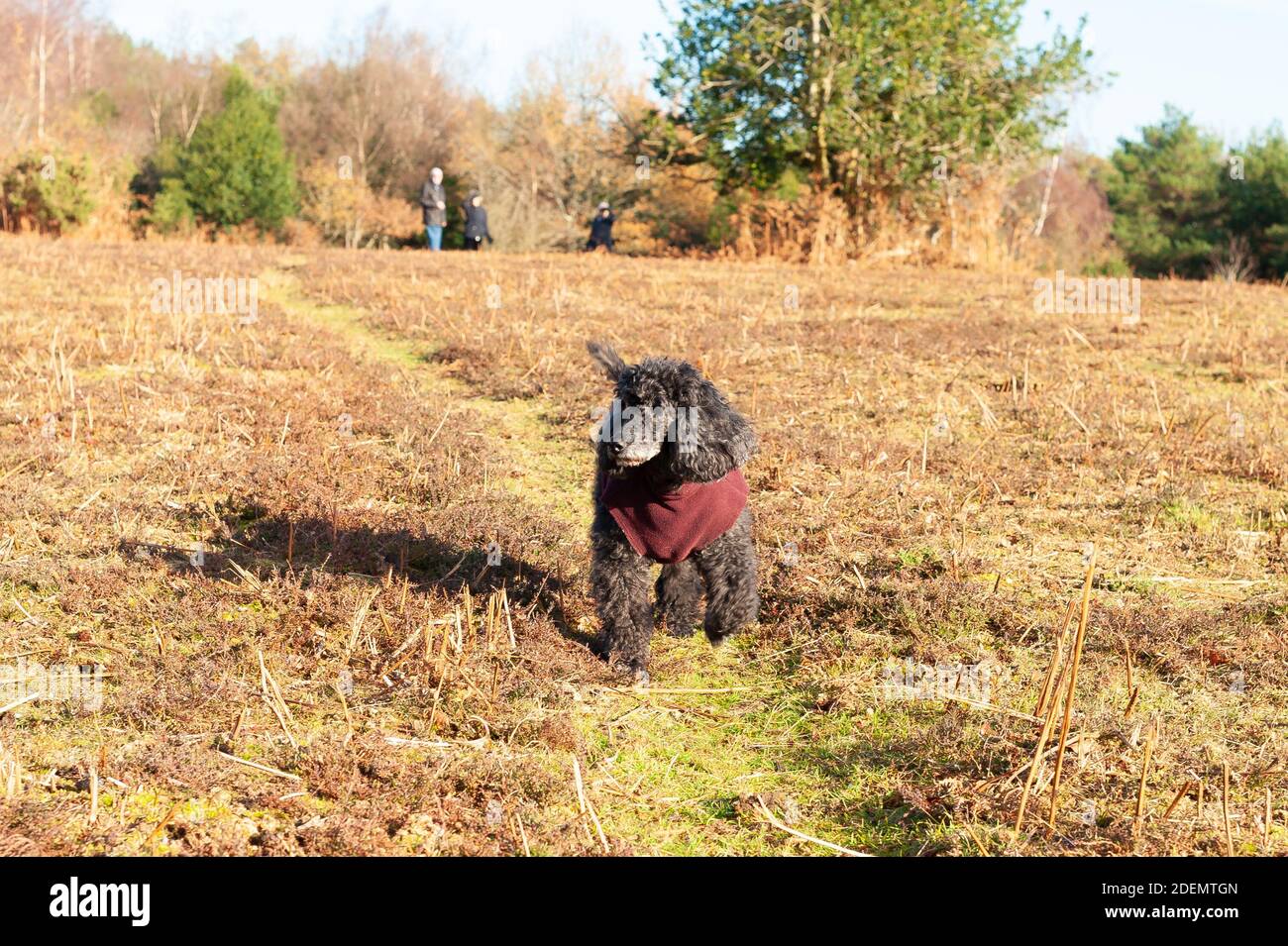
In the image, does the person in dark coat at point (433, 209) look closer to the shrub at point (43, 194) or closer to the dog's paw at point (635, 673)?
the shrub at point (43, 194)

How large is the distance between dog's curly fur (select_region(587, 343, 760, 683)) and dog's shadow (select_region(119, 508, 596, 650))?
0.45 meters

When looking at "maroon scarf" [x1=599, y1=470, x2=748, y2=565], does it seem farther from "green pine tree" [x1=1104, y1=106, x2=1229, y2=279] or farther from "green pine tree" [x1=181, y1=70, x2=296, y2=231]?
"green pine tree" [x1=1104, y1=106, x2=1229, y2=279]

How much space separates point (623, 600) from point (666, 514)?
21.5 inches

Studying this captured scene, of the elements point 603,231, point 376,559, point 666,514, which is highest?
point 603,231

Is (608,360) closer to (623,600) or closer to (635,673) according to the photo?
(623,600)

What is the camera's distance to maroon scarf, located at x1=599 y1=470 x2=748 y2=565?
553cm

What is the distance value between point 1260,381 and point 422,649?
386 inches

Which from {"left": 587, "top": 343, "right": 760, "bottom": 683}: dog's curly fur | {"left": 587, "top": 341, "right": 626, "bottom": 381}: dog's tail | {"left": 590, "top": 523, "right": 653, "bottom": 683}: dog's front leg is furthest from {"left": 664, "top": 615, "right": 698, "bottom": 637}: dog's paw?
{"left": 587, "top": 341, "right": 626, "bottom": 381}: dog's tail

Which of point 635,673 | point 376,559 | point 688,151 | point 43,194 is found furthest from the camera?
point 43,194

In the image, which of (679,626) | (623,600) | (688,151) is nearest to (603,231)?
(688,151)

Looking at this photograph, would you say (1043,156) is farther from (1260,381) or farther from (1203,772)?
(1203,772)

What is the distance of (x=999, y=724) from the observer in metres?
4.98

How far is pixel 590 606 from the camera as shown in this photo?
6.52 metres

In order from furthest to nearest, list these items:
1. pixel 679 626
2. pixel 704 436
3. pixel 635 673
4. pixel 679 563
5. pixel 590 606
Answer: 1. pixel 590 606
2. pixel 679 626
3. pixel 679 563
4. pixel 635 673
5. pixel 704 436
